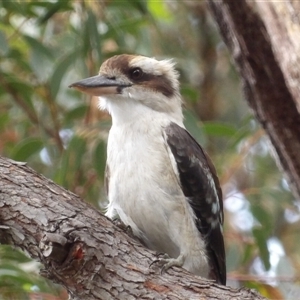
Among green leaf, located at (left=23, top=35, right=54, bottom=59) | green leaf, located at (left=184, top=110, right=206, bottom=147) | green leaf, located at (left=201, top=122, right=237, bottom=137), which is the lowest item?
green leaf, located at (left=184, top=110, right=206, bottom=147)

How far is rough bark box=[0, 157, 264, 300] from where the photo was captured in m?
2.46

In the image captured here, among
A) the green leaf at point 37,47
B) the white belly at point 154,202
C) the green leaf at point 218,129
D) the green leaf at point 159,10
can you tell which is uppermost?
the green leaf at point 159,10

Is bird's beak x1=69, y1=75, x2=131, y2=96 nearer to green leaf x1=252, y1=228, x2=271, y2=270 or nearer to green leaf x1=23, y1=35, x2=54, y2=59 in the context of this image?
green leaf x1=23, y1=35, x2=54, y2=59

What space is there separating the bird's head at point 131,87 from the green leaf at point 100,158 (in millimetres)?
530

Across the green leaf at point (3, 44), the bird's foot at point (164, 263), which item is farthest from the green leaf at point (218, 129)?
the bird's foot at point (164, 263)

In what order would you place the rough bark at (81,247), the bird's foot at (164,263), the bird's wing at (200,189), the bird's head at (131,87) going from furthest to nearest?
the bird's head at (131,87), the bird's wing at (200,189), the bird's foot at (164,263), the rough bark at (81,247)

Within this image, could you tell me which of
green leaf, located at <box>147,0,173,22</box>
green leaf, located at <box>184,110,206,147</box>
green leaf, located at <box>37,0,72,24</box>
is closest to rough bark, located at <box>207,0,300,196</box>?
green leaf, located at <box>184,110,206,147</box>

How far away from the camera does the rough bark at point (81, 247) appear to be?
246 cm

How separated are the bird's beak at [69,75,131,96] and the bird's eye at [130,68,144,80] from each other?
0.22 feet

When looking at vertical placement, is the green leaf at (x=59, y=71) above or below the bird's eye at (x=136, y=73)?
above

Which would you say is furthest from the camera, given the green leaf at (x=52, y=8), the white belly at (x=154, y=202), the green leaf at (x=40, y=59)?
the green leaf at (x=40, y=59)

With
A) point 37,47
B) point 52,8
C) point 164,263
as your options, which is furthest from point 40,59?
point 164,263

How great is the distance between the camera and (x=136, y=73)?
3.34 m

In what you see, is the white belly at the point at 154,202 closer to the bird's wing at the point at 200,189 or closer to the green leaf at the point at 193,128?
the bird's wing at the point at 200,189
